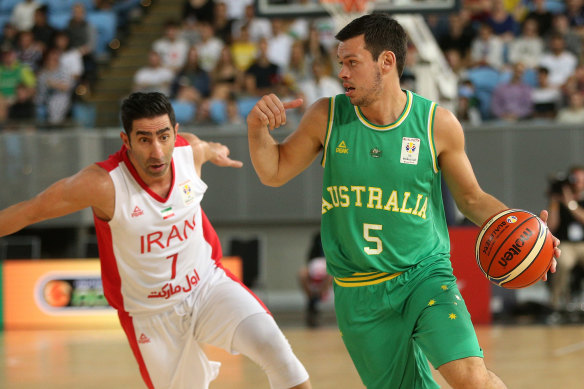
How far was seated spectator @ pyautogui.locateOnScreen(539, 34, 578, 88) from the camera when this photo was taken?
1398cm

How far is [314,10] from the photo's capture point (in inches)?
410

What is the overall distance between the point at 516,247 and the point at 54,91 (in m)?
12.1

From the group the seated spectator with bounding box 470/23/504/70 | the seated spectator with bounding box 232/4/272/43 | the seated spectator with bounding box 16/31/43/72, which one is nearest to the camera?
the seated spectator with bounding box 470/23/504/70

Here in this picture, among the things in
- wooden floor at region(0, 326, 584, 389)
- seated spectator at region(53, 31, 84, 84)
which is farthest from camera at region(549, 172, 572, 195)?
seated spectator at region(53, 31, 84, 84)

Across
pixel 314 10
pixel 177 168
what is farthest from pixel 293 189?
pixel 177 168

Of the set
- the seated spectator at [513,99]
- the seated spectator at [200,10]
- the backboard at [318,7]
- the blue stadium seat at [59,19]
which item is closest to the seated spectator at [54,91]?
the blue stadium seat at [59,19]

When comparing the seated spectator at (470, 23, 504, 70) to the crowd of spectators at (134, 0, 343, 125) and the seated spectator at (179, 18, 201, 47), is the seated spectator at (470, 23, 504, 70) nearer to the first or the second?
the crowd of spectators at (134, 0, 343, 125)

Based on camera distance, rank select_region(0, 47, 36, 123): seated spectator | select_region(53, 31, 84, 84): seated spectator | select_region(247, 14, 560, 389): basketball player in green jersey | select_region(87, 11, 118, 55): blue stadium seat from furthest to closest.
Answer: select_region(87, 11, 118, 55): blue stadium seat
select_region(53, 31, 84, 84): seated spectator
select_region(0, 47, 36, 123): seated spectator
select_region(247, 14, 560, 389): basketball player in green jersey

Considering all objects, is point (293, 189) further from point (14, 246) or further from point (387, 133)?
point (387, 133)

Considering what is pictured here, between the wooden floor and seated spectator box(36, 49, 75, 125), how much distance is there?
4557mm

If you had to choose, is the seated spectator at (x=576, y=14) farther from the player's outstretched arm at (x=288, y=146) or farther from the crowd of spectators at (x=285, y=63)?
the player's outstretched arm at (x=288, y=146)

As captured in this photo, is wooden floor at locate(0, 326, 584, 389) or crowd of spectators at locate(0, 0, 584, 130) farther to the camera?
crowd of spectators at locate(0, 0, 584, 130)

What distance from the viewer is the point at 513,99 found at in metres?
13.7

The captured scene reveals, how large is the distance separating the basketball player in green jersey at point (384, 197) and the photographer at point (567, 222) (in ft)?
25.2
